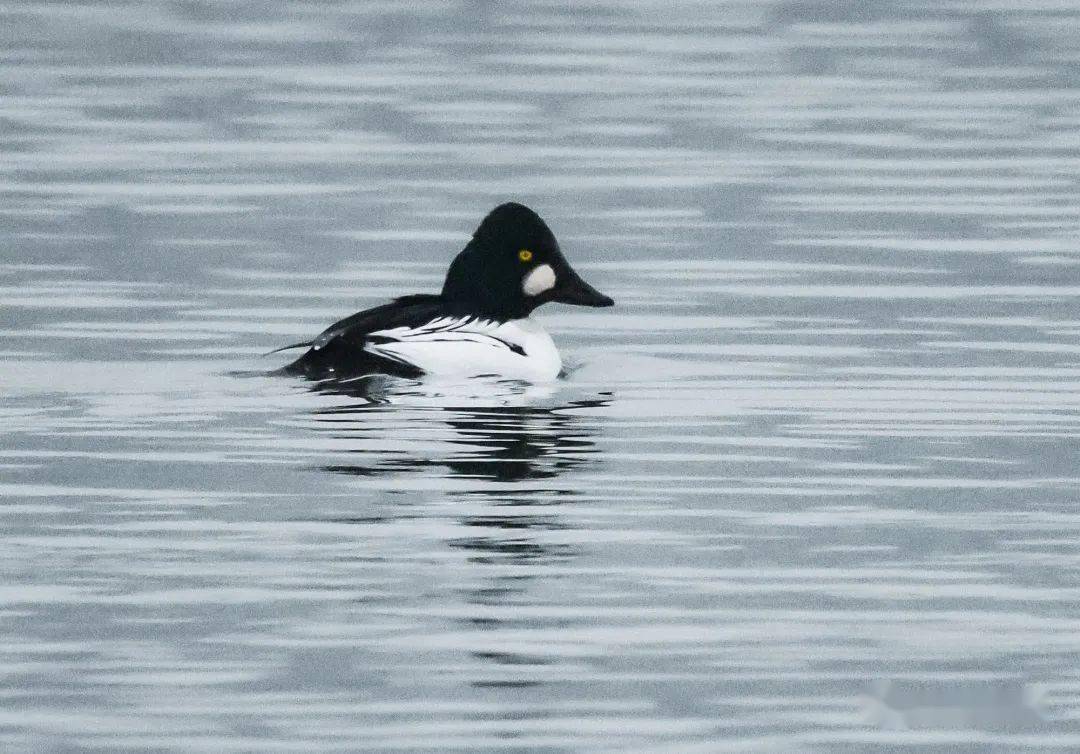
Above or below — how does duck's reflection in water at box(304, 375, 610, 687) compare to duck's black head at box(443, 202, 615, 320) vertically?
below

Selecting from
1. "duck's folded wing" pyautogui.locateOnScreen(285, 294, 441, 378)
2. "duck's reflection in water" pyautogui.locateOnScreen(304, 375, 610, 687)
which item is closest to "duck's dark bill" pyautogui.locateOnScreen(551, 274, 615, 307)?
"duck's folded wing" pyautogui.locateOnScreen(285, 294, 441, 378)

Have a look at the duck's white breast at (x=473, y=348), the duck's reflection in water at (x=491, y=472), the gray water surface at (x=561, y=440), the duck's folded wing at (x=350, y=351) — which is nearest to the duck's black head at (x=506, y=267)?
the duck's white breast at (x=473, y=348)

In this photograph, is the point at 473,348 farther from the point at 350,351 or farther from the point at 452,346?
the point at 350,351

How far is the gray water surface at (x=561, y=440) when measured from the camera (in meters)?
7.51

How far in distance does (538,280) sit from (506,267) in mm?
204

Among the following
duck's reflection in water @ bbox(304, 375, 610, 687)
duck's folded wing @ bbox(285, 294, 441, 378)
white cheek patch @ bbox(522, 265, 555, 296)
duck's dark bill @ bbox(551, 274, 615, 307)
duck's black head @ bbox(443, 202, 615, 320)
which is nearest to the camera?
duck's reflection in water @ bbox(304, 375, 610, 687)

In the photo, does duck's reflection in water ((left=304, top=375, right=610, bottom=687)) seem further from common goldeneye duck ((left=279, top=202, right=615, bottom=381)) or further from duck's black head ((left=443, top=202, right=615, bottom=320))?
duck's black head ((left=443, top=202, right=615, bottom=320))

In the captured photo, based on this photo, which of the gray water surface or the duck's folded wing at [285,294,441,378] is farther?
the duck's folded wing at [285,294,441,378]

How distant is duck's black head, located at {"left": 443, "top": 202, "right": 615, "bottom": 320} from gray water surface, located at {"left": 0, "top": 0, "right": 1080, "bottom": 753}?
0.63 meters

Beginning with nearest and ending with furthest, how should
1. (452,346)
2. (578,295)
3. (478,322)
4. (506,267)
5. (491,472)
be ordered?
1. (491,472)
2. (452,346)
3. (478,322)
4. (506,267)
5. (578,295)

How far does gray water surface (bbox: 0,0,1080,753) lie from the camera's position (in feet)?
24.6

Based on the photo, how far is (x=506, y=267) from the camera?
13.7m

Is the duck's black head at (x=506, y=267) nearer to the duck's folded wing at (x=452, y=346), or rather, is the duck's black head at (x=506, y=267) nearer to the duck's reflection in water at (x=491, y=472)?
the duck's folded wing at (x=452, y=346)

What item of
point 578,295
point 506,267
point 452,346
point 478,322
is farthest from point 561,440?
point 578,295
